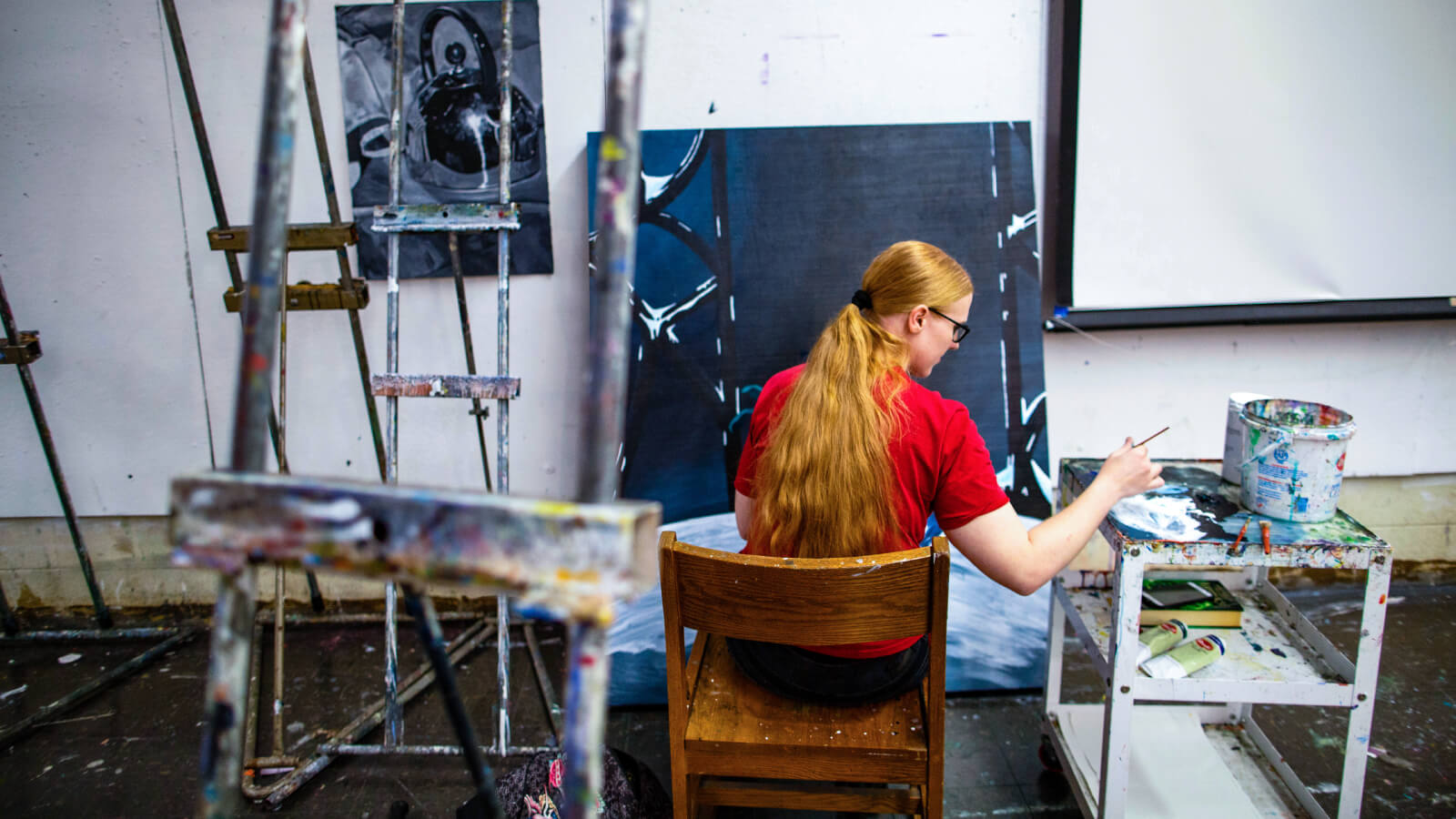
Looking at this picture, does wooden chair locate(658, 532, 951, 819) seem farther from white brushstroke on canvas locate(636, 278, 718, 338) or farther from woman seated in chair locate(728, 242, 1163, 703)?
white brushstroke on canvas locate(636, 278, 718, 338)

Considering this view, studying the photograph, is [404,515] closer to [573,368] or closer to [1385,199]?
[573,368]

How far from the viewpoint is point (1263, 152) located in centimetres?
215

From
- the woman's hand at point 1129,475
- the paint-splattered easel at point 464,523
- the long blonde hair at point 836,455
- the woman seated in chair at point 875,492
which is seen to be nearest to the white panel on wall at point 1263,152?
the woman's hand at point 1129,475

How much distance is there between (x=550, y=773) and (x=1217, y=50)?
7.69 ft

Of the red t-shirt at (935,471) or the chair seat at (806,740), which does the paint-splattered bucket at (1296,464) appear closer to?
the red t-shirt at (935,471)

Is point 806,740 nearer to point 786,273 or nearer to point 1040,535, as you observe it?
point 1040,535

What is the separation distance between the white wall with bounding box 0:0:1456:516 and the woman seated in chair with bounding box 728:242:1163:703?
3.41 ft

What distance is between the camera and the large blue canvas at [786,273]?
81.0 inches

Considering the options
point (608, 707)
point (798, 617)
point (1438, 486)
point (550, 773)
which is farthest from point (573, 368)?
point (1438, 486)

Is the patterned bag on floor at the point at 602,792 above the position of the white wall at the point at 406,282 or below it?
below

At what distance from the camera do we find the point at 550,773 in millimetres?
1398

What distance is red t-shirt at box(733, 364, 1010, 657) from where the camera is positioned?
4.26ft

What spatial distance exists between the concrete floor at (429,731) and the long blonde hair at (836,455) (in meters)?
0.82

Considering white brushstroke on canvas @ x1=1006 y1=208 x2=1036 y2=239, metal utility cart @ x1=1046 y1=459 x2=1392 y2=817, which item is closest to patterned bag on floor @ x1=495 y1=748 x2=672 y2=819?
metal utility cart @ x1=1046 y1=459 x2=1392 y2=817
